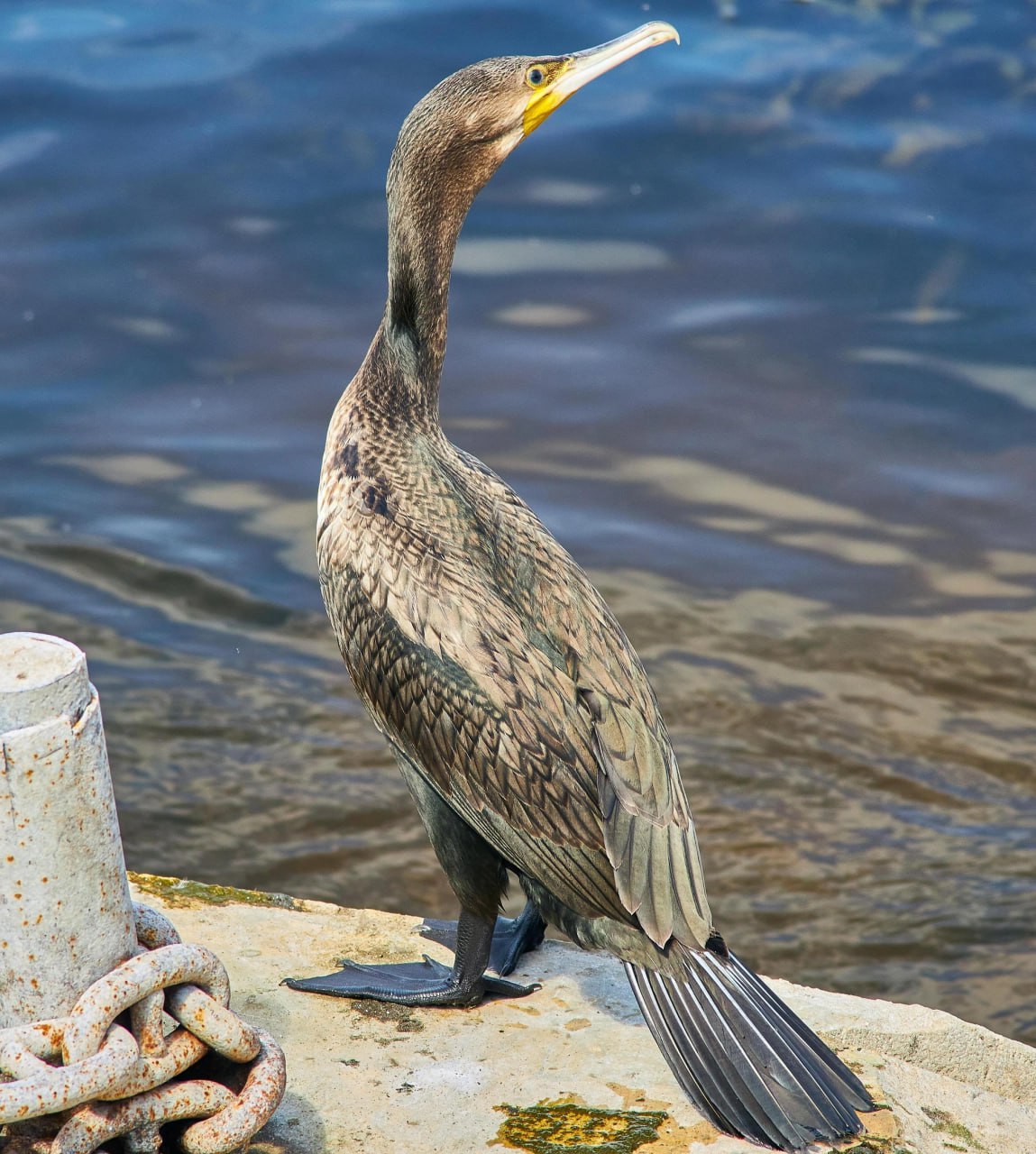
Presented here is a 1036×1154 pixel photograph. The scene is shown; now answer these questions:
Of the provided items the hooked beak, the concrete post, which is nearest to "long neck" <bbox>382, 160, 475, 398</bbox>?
the hooked beak

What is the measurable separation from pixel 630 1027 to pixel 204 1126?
1.16m

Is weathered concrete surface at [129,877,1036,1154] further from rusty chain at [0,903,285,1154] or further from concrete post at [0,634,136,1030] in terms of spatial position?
concrete post at [0,634,136,1030]

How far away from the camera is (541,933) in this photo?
400 cm

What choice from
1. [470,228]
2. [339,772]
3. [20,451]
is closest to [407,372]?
[339,772]

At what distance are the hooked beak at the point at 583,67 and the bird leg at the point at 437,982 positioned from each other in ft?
6.54

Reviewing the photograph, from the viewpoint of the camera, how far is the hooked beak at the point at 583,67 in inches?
161

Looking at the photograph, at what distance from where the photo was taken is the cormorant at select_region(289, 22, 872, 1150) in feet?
10.7

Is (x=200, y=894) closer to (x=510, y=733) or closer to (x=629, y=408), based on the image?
(x=510, y=733)

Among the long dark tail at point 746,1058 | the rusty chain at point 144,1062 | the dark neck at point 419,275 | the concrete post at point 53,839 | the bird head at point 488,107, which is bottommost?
the long dark tail at point 746,1058

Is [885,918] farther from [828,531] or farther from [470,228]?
[470,228]

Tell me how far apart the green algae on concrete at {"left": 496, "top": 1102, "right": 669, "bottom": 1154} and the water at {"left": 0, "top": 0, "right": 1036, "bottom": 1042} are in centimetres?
258

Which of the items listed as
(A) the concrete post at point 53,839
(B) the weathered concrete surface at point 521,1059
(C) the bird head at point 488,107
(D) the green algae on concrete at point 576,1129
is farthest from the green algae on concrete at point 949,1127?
(C) the bird head at point 488,107

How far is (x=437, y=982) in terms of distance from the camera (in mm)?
3701

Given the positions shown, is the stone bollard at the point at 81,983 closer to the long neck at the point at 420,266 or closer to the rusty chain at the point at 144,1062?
the rusty chain at the point at 144,1062
